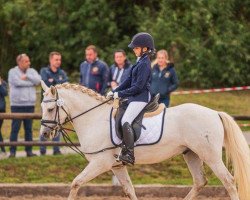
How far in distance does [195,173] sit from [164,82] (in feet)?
11.7

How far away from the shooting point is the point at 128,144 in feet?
36.1

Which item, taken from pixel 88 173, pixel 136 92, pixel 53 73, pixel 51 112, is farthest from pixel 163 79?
pixel 88 173

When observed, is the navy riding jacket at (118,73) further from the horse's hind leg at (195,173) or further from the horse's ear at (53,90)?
the horse's ear at (53,90)

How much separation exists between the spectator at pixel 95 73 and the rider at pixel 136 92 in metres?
4.05

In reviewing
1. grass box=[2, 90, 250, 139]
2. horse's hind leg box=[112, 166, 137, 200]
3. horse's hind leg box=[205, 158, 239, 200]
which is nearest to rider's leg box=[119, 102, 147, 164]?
horse's hind leg box=[112, 166, 137, 200]

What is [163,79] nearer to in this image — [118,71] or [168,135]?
[118,71]

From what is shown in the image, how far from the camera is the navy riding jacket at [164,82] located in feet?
48.7

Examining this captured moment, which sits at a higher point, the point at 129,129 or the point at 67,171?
the point at 129,129

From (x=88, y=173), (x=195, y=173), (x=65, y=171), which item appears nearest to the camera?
(x=88, y=173)

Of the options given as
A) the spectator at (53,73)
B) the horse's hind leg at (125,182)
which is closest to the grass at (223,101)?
the spectator at (53,73)

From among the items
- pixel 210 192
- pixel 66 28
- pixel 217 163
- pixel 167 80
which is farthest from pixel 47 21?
pixel 217 163

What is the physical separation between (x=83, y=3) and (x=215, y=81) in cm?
438

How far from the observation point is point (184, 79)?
24.1 meters

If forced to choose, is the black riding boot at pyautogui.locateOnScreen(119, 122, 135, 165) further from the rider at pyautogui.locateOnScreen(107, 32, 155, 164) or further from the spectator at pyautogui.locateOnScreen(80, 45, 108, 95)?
the spectator at pyautogui.locateOnScreen(80, 45, 108, 95)
